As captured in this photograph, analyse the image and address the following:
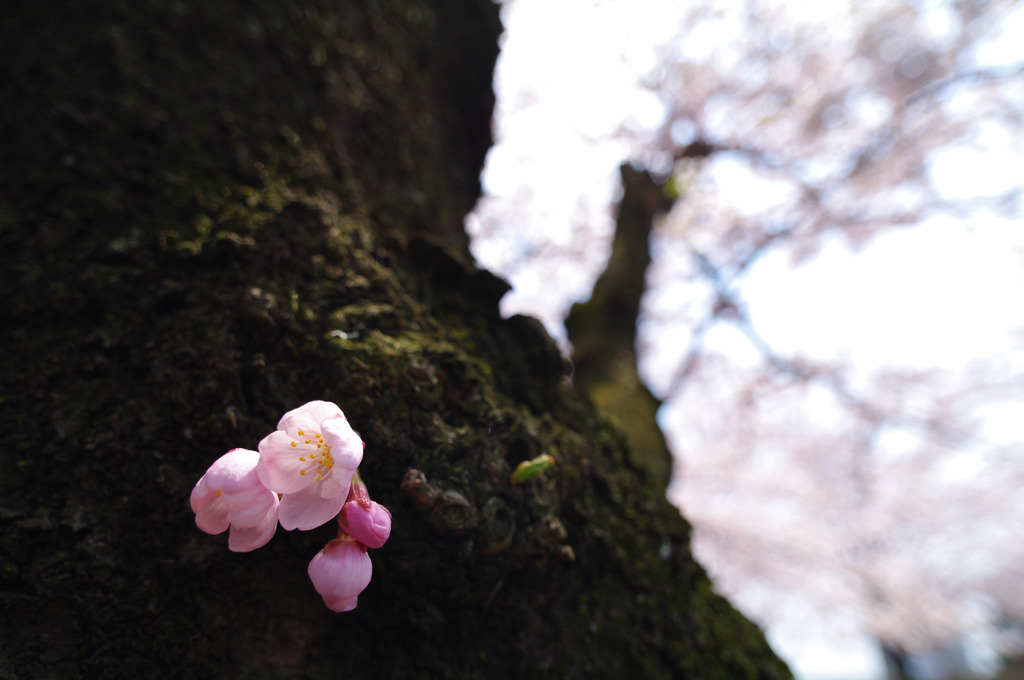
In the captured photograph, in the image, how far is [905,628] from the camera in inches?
304

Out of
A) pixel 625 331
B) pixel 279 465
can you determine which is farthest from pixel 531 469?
pixel 625 331

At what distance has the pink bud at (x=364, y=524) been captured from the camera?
2.43 feet

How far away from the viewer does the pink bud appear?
74 centimetres

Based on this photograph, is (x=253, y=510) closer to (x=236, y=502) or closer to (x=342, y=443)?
(x=236, y=502)

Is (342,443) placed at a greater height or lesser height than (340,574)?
greater

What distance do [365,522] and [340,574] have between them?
0.28ft

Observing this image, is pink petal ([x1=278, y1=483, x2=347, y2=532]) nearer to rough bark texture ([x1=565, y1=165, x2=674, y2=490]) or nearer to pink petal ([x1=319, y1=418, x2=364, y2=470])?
pink petal ([x1=319, y1=418, x2=364, y2=470])

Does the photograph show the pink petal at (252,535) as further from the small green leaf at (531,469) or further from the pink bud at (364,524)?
the small green leaf at (531,469)

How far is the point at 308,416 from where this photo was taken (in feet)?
2.45

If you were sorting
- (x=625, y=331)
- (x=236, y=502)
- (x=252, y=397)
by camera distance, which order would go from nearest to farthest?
(x=236, y=502) → (x=252, y=397) → (x=625, y=331)

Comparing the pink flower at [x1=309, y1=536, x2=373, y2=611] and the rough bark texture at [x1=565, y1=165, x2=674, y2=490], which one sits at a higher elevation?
the rough bark texture at [x1=565, y1=165, x2=674, y2=490]

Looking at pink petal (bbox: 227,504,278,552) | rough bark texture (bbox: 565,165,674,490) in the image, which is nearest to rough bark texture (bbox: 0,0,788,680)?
pink petal (bbox: 227,504,278,552)

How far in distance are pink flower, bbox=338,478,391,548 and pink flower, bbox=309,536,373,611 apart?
2 cm

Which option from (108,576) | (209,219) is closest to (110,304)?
(209,219)
